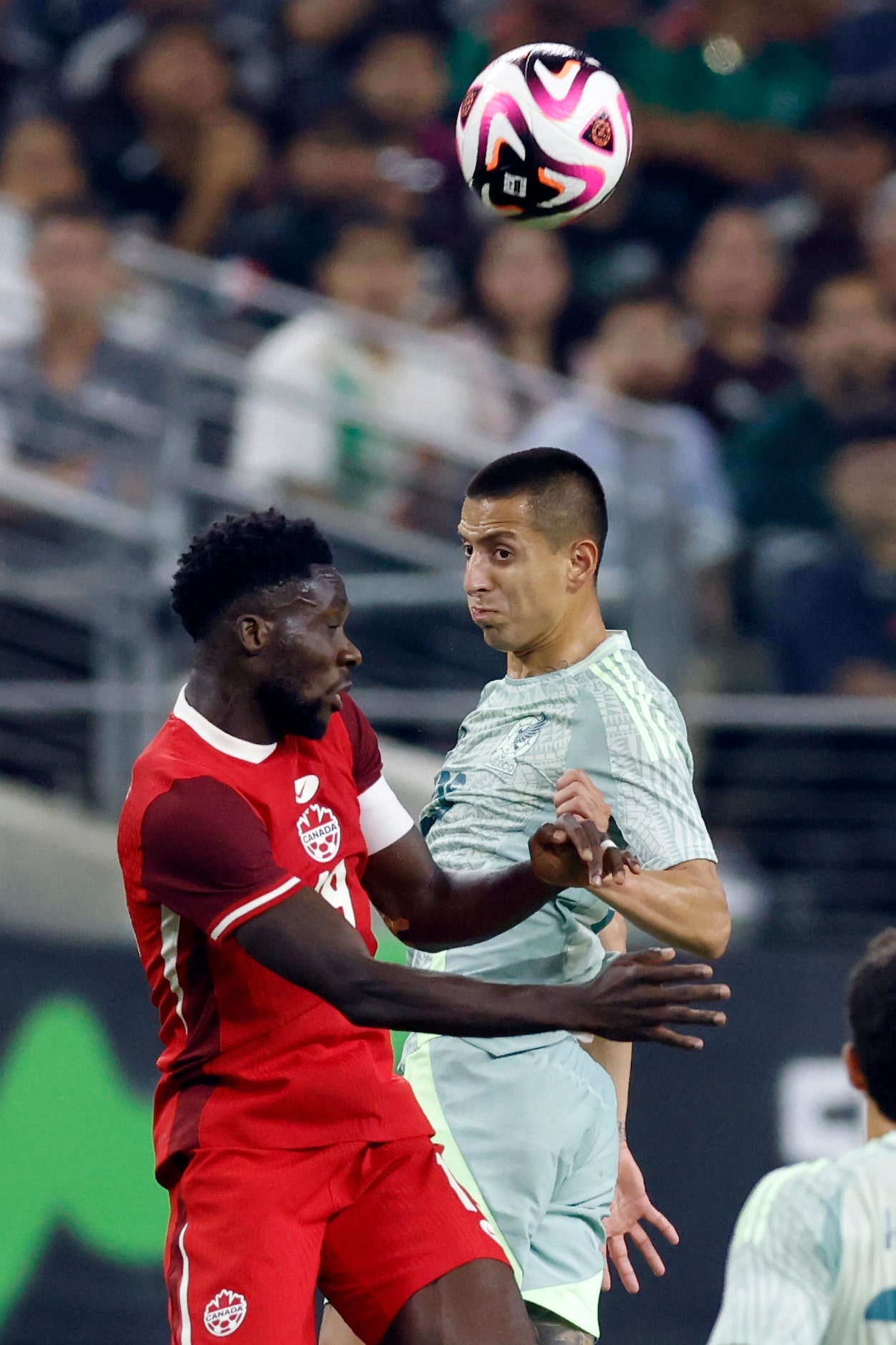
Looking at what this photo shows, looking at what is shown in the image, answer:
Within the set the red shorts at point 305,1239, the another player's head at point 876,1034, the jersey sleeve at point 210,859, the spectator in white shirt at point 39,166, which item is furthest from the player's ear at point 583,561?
the spectator in white shirt at point 39,166

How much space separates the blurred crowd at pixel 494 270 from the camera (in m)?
6.48

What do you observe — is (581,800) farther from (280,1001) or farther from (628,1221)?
(628,1221)

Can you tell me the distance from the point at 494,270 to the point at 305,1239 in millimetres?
5331

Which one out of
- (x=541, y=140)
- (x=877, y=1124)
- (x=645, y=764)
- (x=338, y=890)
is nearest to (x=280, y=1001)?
(x=338, y=890)

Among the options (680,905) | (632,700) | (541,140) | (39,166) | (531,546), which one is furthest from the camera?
(39,166)

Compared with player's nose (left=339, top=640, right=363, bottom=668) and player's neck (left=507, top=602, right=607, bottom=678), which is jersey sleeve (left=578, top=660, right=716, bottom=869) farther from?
player's nose (left=339, top=640, right=363, bottom=668)

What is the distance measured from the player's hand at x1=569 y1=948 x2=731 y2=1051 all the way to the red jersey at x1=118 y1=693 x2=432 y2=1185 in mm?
525

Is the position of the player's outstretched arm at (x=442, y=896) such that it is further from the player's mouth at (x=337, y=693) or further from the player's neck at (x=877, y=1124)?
the player's neck at (x=877, y=1124)

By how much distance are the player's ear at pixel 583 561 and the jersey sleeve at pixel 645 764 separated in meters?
0.17

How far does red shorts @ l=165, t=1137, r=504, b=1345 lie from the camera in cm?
314

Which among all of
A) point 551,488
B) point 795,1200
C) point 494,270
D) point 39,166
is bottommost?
point 795,1200

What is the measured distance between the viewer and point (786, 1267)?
2102mm

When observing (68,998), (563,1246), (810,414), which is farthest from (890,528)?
(563,1246)

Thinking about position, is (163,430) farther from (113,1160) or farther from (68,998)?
(113,1160)
